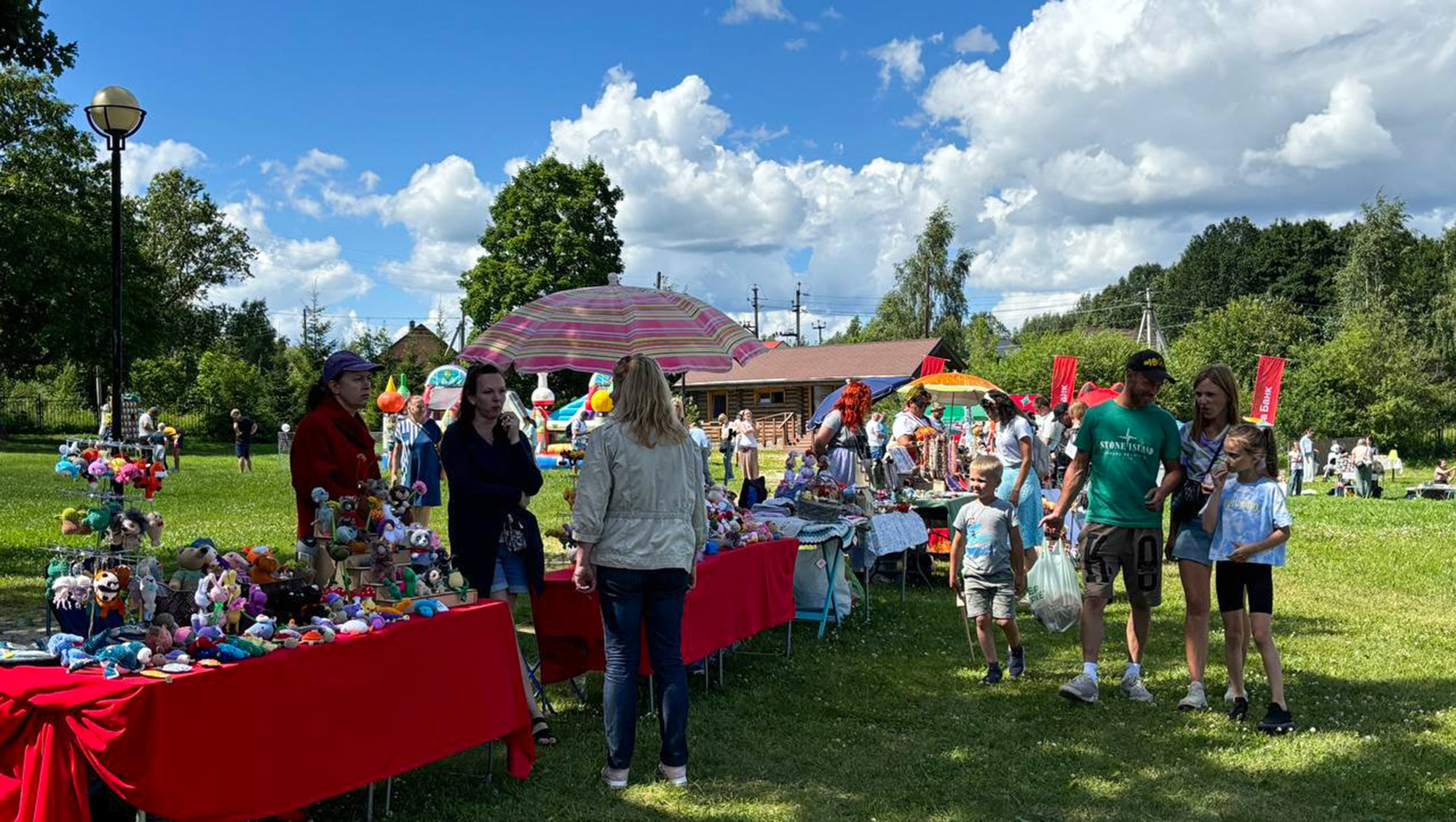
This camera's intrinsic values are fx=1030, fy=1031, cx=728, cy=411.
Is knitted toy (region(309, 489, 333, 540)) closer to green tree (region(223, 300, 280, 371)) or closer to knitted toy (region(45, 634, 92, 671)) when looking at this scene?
knitted toy (region(45, 634, 92, 671))

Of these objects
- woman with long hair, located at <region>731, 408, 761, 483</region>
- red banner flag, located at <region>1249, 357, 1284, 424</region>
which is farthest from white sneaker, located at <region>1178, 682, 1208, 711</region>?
red banner flag, located at <region>1249, 357, 1284, 424</region>

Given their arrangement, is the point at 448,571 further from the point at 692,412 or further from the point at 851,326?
the point at 851,326

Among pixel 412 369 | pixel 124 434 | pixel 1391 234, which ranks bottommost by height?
pixel 124 434

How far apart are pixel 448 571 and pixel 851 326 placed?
6489 cm

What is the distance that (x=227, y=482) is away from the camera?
1973 cm

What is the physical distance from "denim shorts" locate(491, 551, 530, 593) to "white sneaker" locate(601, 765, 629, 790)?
976 millimetres

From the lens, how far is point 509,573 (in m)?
4.79

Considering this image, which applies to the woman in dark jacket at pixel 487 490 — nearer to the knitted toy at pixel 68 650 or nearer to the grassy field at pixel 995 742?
the grassy field at pixel 995 742

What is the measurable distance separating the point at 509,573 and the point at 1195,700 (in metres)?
3.58

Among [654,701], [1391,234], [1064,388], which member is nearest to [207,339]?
[1064,388]

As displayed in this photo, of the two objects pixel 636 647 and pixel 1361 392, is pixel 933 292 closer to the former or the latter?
pixel 1361 392

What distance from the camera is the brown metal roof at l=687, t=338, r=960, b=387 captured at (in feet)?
133

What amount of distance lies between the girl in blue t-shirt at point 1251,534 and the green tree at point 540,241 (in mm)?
34936

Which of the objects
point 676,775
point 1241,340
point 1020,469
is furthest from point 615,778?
point 1241,340
